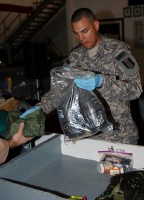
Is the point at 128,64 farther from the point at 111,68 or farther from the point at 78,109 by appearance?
the point at 78,109

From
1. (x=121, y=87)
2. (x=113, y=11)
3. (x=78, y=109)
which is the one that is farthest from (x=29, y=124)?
(x=113, y=11)

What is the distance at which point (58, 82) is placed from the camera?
134 centimetres

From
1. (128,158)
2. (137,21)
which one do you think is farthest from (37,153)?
(137,21)

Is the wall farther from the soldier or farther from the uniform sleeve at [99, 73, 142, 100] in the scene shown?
the uniform sleeve at [99, 73, 142, 100]

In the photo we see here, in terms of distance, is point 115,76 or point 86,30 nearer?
point 115,76

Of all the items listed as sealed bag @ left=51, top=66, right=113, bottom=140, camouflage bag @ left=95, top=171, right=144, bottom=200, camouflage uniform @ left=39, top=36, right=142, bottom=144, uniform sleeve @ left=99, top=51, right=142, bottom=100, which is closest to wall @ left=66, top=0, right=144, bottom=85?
camouflage uniform @ left=39, top=36, right=142, bottom=144

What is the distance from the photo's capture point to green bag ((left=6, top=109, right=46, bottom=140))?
1336 mm

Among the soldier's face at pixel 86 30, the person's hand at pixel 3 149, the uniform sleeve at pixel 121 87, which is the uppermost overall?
the soldier's face at pixel 86 30

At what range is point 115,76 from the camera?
5.12 feet

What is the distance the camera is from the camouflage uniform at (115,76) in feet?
5.05

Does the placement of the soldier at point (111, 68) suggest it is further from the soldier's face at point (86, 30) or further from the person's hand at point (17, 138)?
the person's hand at point (17, 138)

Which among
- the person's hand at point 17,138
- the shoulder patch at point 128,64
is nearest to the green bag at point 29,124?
the person's hand at point 17,138

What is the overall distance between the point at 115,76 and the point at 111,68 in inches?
6.3

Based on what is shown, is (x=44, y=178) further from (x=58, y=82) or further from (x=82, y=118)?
(x=58, y=82)
